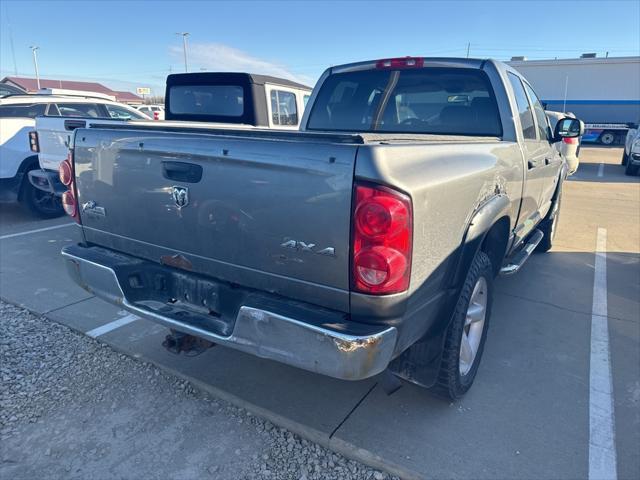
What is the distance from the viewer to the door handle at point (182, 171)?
2217mm

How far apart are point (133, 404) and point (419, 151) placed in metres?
2.23

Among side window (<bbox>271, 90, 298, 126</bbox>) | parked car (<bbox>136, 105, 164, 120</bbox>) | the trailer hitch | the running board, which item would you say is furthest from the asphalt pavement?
parked car (<bbox>136, 105, 164, 120</bbox>)

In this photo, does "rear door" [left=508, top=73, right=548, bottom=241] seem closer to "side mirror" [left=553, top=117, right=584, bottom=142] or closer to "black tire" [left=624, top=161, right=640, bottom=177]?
"side mirror" [left=553, top=117, right=584, bottom=142]

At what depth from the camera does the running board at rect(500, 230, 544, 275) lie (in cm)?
340

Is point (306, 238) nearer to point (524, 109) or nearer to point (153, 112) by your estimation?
point (524, 109)

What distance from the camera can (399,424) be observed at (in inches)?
104

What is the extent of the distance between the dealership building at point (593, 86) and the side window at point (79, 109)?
2585cm

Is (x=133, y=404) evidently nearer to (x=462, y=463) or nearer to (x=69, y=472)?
(x=69, y=472)

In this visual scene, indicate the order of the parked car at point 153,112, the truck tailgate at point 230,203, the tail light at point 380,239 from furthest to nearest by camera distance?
the parked car at point 153,112
the truck tailgate at point 230,203
the tail light at point 380,239

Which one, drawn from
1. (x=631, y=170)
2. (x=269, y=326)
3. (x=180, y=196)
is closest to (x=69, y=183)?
(x=180, y=196)

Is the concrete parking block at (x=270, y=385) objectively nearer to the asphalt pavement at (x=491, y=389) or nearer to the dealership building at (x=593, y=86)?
the asphalt pavement at (x=491, y=389)

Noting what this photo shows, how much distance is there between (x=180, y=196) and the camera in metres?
2.31

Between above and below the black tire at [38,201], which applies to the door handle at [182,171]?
above

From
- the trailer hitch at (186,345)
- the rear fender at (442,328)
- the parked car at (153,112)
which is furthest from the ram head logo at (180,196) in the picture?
the parked car at (153,112)
